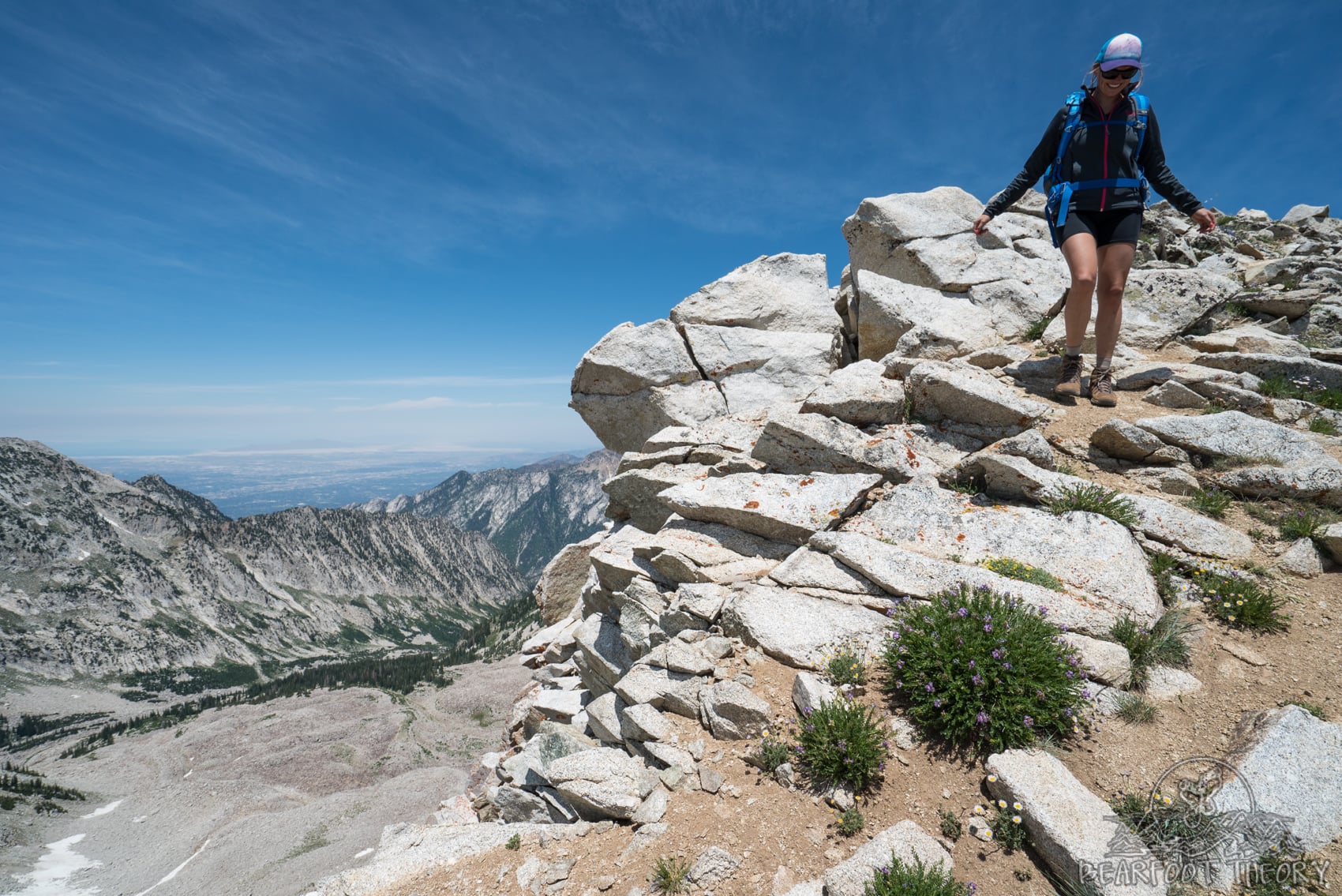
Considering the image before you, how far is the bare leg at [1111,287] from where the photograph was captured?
34.6 feet

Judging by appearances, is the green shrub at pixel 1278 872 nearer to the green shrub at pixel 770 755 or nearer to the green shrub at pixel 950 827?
the green shrub at pixel 950 827

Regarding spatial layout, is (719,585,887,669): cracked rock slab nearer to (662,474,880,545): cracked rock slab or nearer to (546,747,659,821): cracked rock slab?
(662,474,880,545): cracked rock slab

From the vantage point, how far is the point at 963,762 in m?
6.02

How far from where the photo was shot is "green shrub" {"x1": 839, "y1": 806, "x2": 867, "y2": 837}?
221 inches

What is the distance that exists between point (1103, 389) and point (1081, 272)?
2757 mm

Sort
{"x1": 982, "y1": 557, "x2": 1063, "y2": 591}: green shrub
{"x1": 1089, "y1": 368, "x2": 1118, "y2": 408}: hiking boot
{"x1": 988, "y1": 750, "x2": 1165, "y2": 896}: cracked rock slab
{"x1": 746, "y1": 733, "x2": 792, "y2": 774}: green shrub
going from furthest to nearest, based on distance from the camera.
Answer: {"x1": 1089, "y1": 368, "x2": 1118, "y2": 408}: hiking boot < {"x1": 982, "y1": 557, "x2": 1063, "y2": 591}: green shrub < {"x1": 746, "y1": 733, "x2": 792, "y2": 774}: green shrub < {"x1": 988, "y1": 750, "x2": 1165, "y2": 896}: cracked rock slab

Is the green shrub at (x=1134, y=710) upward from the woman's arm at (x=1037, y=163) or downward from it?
downward

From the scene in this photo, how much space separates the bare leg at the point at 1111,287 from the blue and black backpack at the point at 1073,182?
0.91 m

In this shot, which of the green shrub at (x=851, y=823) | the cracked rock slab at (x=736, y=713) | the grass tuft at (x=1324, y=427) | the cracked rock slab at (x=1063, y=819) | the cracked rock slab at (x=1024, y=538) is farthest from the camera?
the grass tuft at (x=1324, y=427)

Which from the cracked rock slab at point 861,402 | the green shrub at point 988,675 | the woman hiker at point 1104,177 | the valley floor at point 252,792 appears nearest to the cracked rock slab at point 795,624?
the green shrub at point 988,675

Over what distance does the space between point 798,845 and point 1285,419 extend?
1327cm

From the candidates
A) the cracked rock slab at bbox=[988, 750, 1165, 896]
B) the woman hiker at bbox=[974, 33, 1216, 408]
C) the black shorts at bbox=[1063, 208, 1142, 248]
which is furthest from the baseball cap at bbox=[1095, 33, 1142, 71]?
the cracked rock slab at bbox=[988, 750, 1165, 896]

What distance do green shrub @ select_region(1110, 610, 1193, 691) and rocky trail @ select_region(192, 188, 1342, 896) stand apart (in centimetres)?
3

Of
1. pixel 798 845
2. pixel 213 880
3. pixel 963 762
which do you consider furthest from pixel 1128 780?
pixel 213 880
